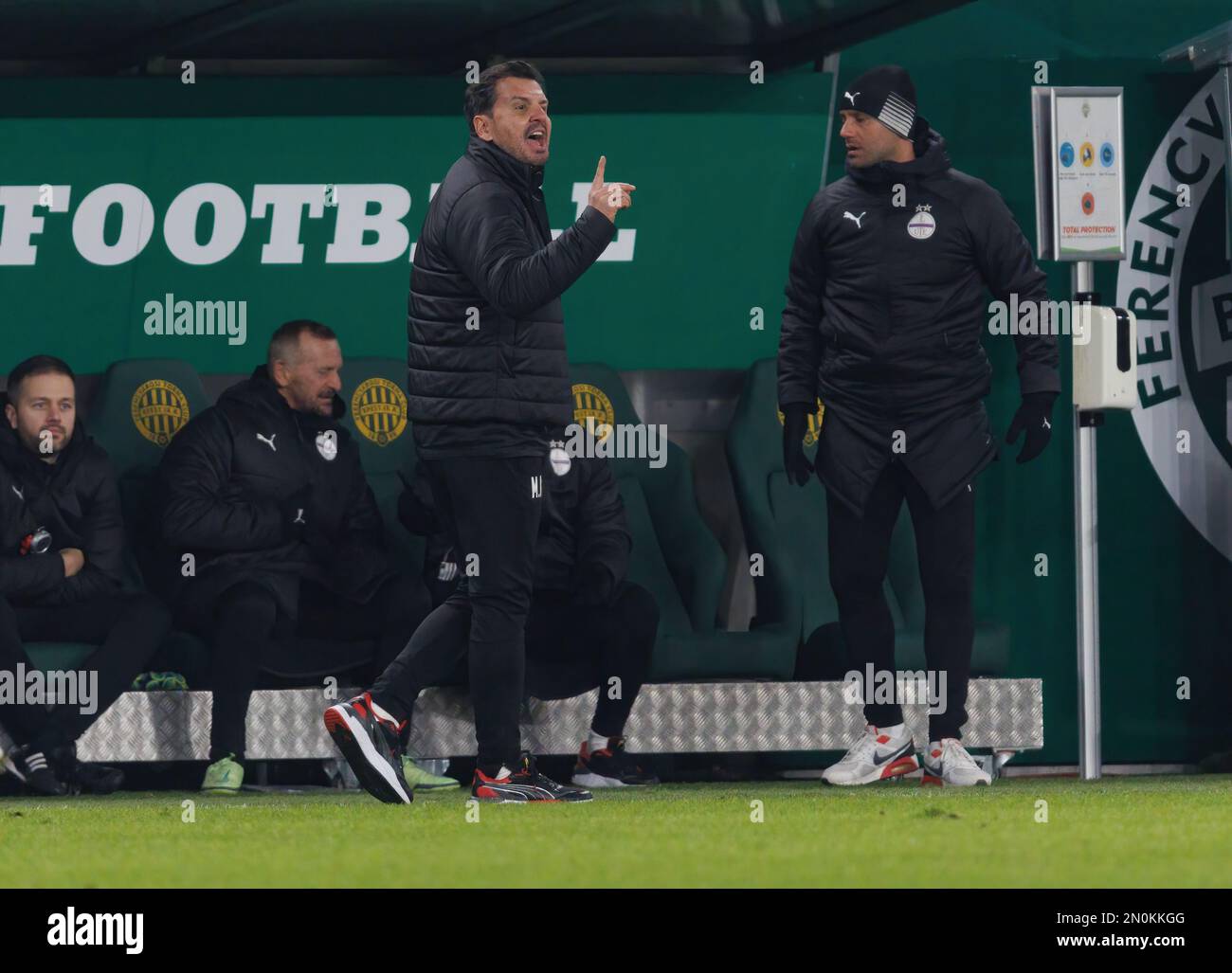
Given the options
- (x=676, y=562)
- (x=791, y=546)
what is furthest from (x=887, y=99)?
(x=676, y=562)

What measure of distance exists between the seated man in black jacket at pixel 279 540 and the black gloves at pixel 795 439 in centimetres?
117

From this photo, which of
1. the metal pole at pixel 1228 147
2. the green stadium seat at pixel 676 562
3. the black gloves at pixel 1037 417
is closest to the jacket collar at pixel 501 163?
the black gloves at pixel 1037 417

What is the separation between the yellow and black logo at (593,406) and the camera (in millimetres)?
7031

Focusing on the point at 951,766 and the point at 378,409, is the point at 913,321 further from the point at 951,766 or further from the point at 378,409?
the point at 378,409

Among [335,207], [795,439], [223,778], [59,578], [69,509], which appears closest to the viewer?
[795,439]

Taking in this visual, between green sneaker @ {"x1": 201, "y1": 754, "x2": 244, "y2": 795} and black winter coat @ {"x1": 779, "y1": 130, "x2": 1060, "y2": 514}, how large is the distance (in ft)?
5.89

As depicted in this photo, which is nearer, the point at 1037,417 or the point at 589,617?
the point at 1037,417

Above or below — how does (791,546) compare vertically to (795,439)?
below

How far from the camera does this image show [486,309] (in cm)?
508

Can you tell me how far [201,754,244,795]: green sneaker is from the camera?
6.15m

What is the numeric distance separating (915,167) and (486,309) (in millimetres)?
1383

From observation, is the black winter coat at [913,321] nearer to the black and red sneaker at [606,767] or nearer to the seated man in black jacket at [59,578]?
the black and red sneaker at [606,767]

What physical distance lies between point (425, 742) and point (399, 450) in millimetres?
1196
